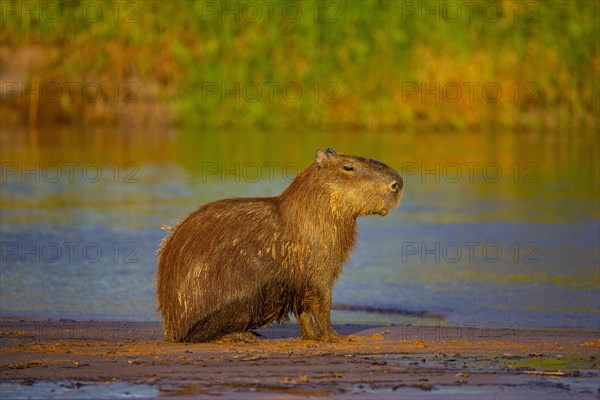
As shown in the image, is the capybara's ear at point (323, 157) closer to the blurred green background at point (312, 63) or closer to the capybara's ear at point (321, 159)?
the capybara's ear at point (321, 159)

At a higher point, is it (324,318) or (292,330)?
(324,318)

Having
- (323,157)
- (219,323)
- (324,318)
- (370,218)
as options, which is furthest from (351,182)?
(370,218)

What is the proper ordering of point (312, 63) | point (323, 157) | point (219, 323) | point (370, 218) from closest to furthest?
point (219, 323)
point (323, 157)
point (370, 218)
point (312, 63)

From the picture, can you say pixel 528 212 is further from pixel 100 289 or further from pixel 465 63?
pixel 465 63

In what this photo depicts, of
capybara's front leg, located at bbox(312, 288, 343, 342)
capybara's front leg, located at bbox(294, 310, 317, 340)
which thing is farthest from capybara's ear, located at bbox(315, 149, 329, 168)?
capybara's front leg, located at bbox(294, 310, 317, 340)

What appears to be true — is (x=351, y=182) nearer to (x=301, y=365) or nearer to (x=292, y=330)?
Answer: (x=292, y=330)

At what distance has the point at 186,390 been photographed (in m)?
6.55

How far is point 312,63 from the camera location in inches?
992

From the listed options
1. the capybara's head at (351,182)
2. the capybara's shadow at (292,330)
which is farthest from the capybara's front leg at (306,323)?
the capybara's head at (351,182)

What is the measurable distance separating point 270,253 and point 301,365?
3.90ft

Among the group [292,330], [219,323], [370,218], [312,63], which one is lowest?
[292,330]

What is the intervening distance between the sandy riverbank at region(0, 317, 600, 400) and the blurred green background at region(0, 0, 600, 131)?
1627cm

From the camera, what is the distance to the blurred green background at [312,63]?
24.8 m

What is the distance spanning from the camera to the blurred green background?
977 inches
